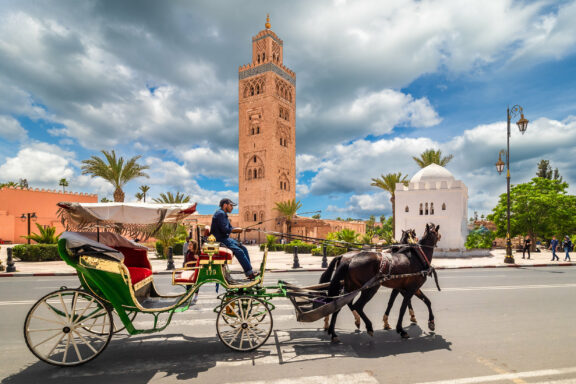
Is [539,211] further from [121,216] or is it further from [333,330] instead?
[121,216]

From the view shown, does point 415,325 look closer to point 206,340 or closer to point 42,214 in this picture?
point 206,340

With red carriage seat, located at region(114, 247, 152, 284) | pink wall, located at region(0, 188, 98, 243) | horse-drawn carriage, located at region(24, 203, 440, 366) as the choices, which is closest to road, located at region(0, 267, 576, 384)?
horse-drawn carriage, located at region(24, 203, 440, 366)

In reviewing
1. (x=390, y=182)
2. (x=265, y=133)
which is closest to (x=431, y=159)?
(x=390, y=182)

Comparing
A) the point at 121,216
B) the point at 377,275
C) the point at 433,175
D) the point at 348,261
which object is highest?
the point at 433,175

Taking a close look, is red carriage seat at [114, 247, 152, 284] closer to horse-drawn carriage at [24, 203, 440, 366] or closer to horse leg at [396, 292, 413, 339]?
horse-drawn carriage at [24, 203, 440, 366]

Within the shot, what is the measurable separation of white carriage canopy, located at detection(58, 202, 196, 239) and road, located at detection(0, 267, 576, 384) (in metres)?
1.80

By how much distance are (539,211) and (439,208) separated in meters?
11.2

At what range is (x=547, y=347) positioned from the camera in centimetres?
503

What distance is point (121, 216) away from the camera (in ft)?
16.8

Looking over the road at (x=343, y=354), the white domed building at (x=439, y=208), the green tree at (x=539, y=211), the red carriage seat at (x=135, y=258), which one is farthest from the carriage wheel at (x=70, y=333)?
the green tree at (x=539, y=211)

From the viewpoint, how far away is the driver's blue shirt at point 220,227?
5.50 m

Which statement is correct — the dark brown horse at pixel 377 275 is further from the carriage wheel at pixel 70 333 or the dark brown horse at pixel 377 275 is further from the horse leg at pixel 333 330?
the carriage wheel at pixel 70 333

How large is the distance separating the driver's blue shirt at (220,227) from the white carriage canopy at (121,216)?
403 millimetres

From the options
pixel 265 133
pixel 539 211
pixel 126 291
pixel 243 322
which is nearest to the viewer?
pixel 126 291
